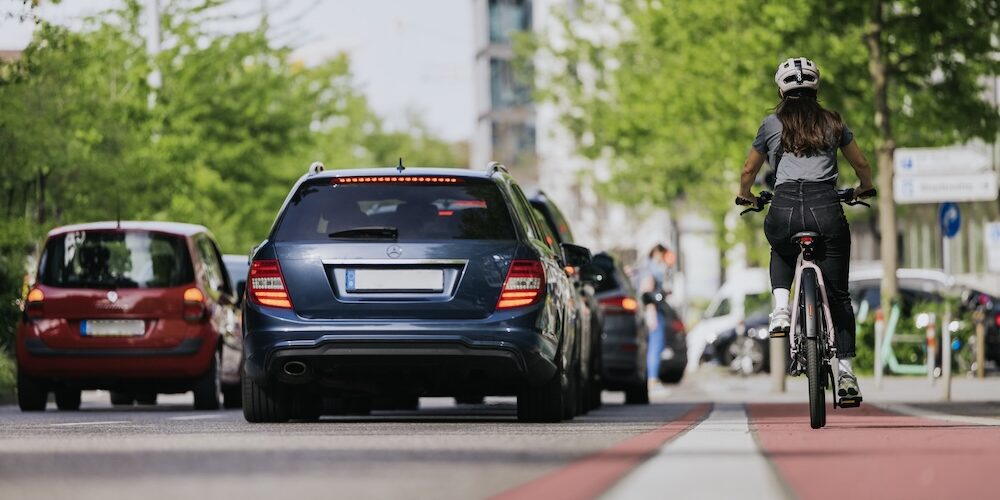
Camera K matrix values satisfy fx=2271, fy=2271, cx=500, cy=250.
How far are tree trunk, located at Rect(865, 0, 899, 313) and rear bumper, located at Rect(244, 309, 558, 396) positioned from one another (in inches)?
704

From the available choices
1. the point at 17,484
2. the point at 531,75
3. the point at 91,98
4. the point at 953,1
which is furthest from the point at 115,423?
the point at 531,75

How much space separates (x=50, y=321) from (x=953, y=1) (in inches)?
569

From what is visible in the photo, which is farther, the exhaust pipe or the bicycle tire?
the exhaust pipe

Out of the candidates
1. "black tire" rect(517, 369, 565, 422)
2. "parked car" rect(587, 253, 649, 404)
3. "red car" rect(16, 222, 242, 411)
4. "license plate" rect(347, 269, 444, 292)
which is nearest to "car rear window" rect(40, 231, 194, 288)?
"red car" rect(16, 222, 242, 411)

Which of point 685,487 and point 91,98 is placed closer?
point 685,487

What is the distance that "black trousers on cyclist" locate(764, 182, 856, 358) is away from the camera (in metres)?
11.8

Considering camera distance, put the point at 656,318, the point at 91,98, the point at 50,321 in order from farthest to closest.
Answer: the point at 91,98 < the point at 656,318 < the point at 50,321

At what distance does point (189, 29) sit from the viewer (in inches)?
1414

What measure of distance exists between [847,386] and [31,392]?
893 centimetres

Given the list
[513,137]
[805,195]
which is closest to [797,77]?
[805,195]

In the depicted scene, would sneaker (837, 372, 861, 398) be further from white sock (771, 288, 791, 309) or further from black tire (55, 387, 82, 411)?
black tire (55, 387, 82, 411)

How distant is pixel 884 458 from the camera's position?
9.14 meters

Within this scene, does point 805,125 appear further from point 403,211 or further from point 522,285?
point 403,211

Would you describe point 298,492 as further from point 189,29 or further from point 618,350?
point 189,29
